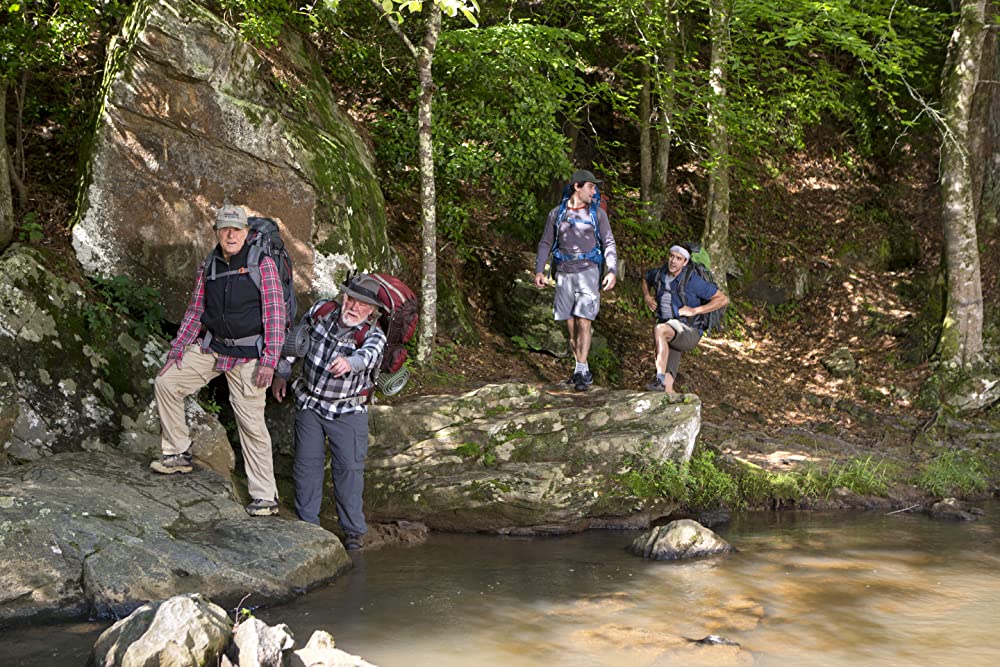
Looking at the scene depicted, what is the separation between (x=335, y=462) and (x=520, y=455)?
203cm

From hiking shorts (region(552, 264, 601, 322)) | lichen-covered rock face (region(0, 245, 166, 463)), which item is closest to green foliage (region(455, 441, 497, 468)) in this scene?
hiking shorts (region(552, 264, 601, 322))

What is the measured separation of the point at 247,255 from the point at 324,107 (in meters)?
4.27

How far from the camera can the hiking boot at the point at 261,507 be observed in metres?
7.44

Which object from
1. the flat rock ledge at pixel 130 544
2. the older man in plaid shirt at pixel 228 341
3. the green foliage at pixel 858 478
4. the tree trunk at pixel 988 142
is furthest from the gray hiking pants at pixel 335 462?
the tree trunk at pixel 988 142

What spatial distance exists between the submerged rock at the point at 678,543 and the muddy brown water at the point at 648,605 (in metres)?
0.15

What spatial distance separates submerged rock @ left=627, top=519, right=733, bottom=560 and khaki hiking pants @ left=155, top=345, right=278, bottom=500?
126 inches

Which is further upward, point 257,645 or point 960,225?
point 960,225

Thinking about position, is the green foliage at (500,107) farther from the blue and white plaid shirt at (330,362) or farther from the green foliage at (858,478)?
the green foliage at (858,478)

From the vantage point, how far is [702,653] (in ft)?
18.4

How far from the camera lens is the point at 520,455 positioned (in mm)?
9023

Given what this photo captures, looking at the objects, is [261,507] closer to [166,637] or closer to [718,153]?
[166,637]

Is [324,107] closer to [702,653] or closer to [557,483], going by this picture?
[557,483]

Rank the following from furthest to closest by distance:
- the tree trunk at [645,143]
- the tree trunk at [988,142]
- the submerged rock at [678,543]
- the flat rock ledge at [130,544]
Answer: the tree trunk at [645,143]
the tree trunk at [988,142]
the submerged rock at [678,543]
the flat rock ledge at [130,544]

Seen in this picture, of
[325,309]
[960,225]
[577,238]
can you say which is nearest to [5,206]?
[325,309]
